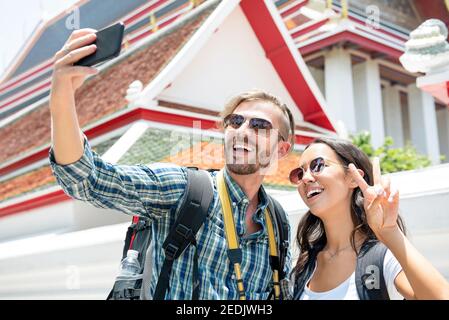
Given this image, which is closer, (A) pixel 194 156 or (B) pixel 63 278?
(B) pixel 63 278

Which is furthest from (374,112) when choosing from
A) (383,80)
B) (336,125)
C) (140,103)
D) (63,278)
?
(63,278)

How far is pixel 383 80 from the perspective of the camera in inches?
688

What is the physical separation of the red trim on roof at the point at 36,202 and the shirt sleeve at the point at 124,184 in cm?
494

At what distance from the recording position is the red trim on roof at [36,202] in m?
6.80

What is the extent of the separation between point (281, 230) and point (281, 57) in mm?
7077

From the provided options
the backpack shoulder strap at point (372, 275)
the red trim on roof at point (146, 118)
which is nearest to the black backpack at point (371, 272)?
the backpack shoulder strap at point (372, 275)

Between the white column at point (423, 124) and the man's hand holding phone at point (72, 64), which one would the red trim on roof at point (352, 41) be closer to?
the white column at point (423, 124)

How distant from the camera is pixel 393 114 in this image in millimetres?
17609

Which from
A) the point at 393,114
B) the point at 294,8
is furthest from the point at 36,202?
the point at 393,114

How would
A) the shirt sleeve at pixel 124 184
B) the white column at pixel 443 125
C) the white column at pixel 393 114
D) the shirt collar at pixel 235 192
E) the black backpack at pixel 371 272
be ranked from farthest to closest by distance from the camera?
1. the white column at pixel 443 125
2. the white column at pixel 393 114
3. the shirt collar at pixel 235 192
4. the black backpack at pixel 371 272
5. the shirt sleeve at pixel 124 184

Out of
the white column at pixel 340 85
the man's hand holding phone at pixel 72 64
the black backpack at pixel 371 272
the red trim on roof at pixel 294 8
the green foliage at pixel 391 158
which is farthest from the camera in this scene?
the red trim on roof at pixel 294 8
